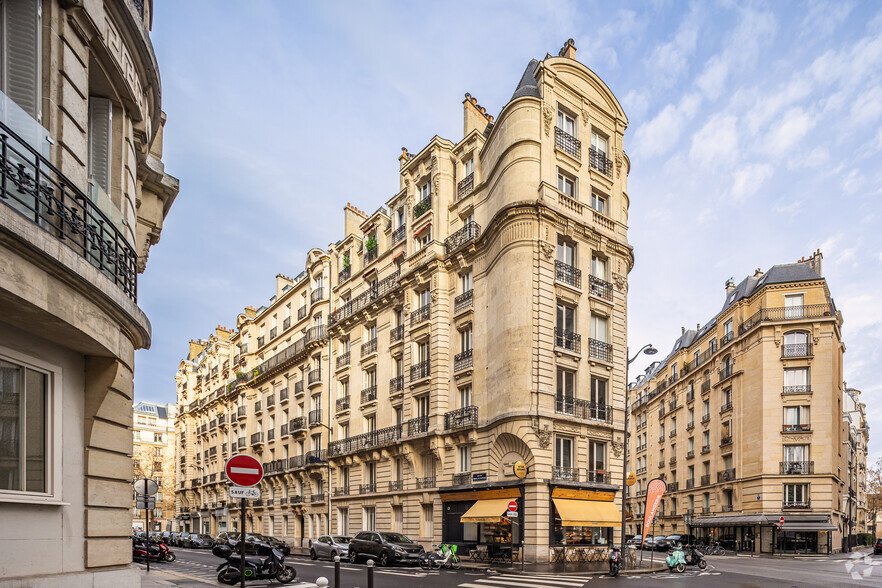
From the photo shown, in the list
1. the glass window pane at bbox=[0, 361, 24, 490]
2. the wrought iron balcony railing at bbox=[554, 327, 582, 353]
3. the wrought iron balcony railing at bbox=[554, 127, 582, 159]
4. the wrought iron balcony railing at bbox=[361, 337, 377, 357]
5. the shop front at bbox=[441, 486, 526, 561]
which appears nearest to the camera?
the glass window pane at bbox=[0, 361, 24, 490]

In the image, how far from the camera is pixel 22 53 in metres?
6.88

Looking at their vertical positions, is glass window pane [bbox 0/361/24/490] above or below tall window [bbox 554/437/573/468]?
above

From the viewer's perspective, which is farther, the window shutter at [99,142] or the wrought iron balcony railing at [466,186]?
the wrought iron balcony railing at [466,186]

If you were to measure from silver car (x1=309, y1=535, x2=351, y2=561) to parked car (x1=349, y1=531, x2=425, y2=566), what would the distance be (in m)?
2.25

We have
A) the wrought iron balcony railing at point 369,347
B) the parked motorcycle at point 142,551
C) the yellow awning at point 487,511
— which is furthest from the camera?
the wrought iron balcony railing at point 369,347

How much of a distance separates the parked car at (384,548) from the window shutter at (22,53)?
21.6m

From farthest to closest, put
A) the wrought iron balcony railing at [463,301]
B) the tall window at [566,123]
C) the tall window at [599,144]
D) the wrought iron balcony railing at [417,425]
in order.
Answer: the tall window at [599,144] → the wrought iron balcony railing at [417,425] → the wrought iron balcony railing at [463,301] → the tall window at [566,123]

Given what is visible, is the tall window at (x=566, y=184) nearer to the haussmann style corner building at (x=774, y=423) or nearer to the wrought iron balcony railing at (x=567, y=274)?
the wrought iron balcony railing at (x=567, y=274)

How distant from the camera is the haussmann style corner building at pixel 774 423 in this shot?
41.2 meters

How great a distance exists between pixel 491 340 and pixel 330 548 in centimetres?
1252

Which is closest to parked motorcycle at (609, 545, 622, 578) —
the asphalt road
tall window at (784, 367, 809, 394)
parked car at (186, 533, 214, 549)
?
the asphalt road

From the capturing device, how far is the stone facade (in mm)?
88062

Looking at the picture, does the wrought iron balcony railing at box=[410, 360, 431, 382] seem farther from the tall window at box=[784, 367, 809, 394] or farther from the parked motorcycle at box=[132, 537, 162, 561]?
the tall window at box=[784, 367, 809, 394]

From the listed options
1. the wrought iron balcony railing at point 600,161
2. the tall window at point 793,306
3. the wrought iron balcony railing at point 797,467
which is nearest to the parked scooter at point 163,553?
the wrought iron balcony railing at point 600,161
